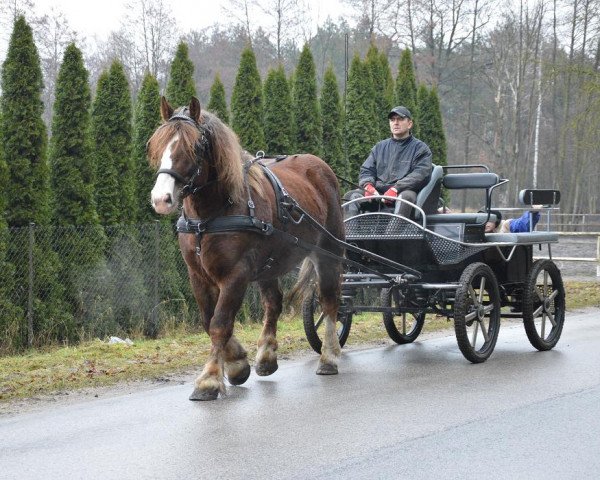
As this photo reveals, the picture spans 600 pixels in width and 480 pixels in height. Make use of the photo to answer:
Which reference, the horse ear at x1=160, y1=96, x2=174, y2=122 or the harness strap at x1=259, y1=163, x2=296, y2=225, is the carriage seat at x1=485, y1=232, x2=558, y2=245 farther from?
the horse ear at x1=160, y1=96, x2=174, y2=122

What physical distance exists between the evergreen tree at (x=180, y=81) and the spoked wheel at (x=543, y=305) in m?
7.06

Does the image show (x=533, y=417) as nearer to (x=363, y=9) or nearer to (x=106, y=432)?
(x=106, y=432)

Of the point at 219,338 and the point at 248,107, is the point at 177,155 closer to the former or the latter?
the point at 219,338

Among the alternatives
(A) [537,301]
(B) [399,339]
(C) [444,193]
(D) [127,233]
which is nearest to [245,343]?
(B) [399,339]

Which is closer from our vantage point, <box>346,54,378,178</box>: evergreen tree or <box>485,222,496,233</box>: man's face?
<box>485,222,496,233</box>: man's face

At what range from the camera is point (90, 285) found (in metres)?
11.6

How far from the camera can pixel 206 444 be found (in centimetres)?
507

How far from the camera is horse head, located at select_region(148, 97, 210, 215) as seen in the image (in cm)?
577

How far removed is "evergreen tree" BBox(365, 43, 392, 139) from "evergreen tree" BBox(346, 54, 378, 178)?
460mm

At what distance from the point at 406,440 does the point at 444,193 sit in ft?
45.4

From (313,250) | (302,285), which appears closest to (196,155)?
(313,250)

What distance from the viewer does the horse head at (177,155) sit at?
5.77m

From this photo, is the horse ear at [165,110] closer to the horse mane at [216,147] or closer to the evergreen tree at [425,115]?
the horse mane at [216,147]

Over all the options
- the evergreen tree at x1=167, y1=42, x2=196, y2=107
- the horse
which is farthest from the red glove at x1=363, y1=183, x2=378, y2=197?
the evergreen tree at x1=167, y1=42, x2=196, y2=107
